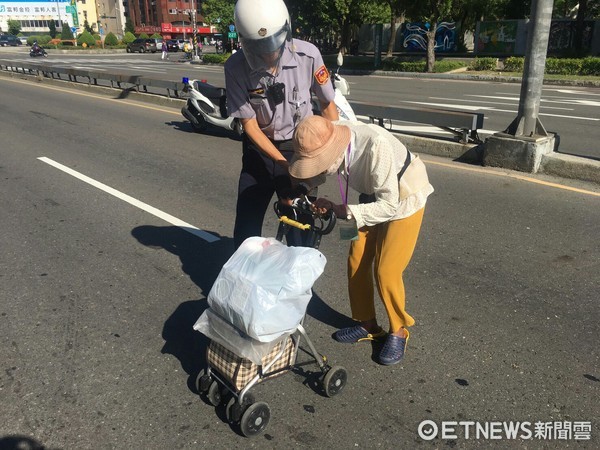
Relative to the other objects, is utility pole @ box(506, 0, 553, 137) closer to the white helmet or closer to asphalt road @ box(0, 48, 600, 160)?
asphalt road @ box(0, 48, 600, 160)

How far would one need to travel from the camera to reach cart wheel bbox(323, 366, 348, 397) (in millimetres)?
2811

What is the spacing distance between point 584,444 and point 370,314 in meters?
1.32

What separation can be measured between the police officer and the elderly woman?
503mm

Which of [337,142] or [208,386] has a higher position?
[337,142]

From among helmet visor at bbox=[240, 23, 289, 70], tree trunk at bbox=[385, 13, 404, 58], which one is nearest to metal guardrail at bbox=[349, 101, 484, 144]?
helmet visor at bbox=[240, 23, 289, 70]

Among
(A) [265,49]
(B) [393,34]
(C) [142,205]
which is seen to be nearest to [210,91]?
(C) [142,205]

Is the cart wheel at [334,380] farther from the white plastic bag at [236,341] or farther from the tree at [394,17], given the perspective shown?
the tree at [394,17]

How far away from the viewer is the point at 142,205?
20.2ft

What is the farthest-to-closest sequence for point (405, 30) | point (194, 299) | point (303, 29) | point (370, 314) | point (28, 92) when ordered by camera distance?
point (303, 29)
point (405, 30)
point (28, 92)
point (194, 299)
point (370, 314)

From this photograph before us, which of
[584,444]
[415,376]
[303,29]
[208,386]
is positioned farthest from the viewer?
[303,29]

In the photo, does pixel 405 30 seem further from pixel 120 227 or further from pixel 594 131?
pixel 120 227

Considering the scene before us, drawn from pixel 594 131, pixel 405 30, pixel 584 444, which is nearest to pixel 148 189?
pixel 584 444

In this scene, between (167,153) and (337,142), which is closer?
(337,142)

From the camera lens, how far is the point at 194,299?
156 inches
